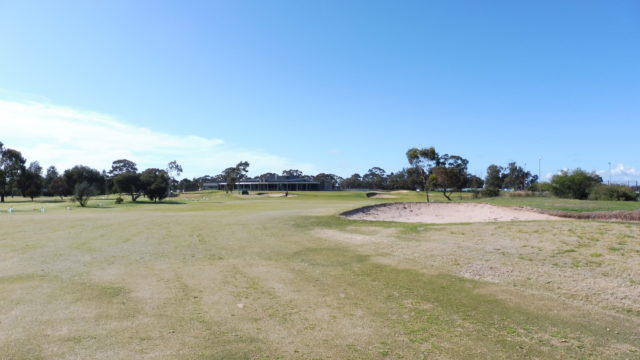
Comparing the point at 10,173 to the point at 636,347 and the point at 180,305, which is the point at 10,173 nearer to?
the point at 180,305

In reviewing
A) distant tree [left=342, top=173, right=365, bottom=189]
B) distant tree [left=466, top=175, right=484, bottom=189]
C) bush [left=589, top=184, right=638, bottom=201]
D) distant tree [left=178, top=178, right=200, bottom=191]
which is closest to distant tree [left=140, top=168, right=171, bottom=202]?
bush [left=589, top=184, right=638, bottom=201]

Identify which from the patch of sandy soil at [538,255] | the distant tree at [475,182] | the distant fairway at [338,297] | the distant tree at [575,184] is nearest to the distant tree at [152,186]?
the distant fairway at [338,297]

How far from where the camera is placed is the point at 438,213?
92.6ft

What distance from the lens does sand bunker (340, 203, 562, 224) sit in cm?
2372

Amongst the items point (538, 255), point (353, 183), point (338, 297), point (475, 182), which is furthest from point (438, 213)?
point (353, 183)

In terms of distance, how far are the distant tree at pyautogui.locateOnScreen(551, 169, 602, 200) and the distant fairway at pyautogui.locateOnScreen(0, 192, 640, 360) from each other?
86.0 ft

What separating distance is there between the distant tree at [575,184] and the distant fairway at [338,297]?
26.2 meters

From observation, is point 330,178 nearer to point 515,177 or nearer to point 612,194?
point 515,177

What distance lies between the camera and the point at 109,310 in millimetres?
7422

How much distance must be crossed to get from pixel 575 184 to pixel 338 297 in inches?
1504

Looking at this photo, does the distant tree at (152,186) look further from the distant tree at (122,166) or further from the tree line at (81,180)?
the distant tree at (122,166)

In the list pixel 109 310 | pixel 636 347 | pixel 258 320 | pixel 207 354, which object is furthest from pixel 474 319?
pixel 109 310

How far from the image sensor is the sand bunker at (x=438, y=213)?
23.7 meters

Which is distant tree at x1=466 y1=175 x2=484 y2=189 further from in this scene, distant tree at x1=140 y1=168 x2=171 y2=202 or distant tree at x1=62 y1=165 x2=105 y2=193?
distant tree at x1=62 y1=165 x2=105 y2=193
